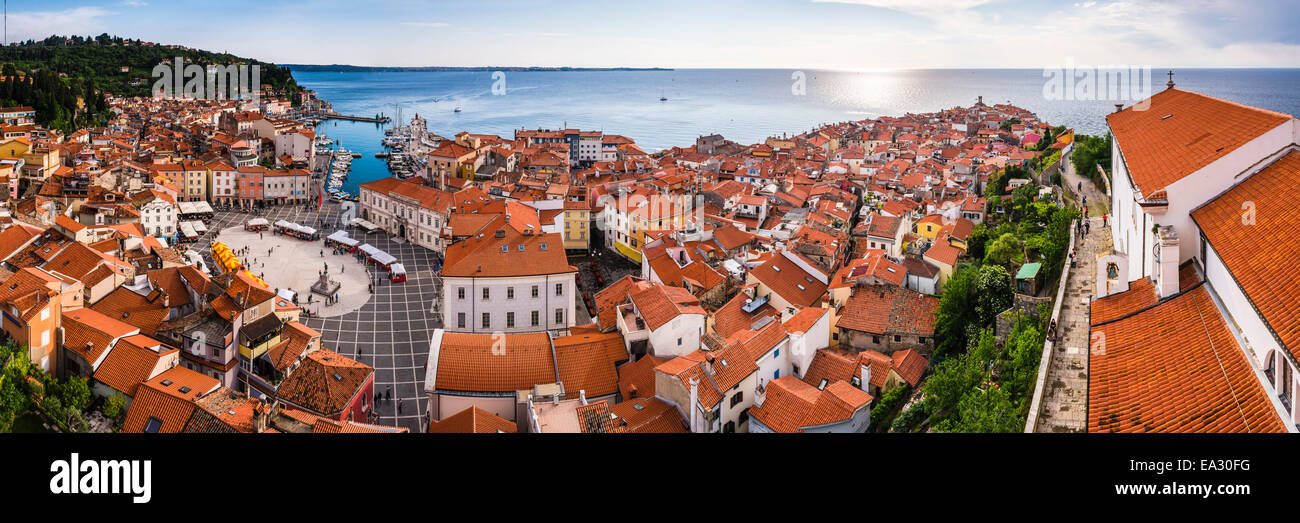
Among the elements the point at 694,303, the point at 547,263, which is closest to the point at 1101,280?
the point at 694,303

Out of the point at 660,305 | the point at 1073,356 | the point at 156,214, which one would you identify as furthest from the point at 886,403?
the point at 156,214

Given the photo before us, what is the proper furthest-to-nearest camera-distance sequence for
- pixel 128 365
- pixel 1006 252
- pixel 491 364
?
pixel 1006 252, pixel 128 365, pixel 491 364

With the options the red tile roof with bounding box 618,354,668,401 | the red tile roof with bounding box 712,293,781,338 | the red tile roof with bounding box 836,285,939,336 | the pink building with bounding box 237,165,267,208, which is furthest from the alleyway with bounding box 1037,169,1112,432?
the pink building with bounding box 237,165,267,208

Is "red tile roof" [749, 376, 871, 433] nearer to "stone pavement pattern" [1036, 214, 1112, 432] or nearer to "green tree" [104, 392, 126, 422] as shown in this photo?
"stone pavement pattern" [1036, 214, 1112, 432]

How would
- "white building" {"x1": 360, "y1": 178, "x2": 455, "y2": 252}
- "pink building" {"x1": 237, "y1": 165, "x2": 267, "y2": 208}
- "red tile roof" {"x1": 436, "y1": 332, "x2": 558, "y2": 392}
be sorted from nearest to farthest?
"red tile roof" {"x1": 436, "y1": 332, "x2": 558, "y2": 392} < "white building" {"x1": 360, "y1": 178, "x2": 455, "y2": 252} < "pink building" {"x1": 237, "y1": 165, "x2": 267, "y2": 208}

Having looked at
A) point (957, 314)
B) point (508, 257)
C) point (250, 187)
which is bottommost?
point (957, 314)

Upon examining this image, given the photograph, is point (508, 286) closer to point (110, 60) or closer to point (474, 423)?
point (474, 423)

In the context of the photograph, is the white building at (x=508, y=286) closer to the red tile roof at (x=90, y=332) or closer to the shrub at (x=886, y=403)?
the red tile roof at (x=90, y=332)
